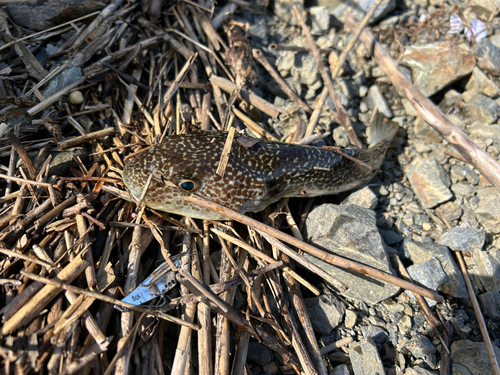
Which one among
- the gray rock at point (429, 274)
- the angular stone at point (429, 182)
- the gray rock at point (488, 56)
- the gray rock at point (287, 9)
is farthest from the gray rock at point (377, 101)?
the gray rock at point (429, 274)

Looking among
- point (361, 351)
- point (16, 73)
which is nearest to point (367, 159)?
point (361, 351)

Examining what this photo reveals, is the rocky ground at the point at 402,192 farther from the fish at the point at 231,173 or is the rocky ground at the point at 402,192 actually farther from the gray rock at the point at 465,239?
the fish at the point at 231,173

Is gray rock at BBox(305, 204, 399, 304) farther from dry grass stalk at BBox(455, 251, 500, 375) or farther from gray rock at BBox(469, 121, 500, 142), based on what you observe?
gray rock at BBox(469, 121, 500, 142)

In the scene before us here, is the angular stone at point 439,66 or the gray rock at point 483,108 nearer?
the gray rock at point 483,108

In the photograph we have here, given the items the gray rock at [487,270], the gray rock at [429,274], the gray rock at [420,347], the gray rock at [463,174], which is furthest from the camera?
the gray rock at [463,174]

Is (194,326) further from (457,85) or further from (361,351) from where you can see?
(457,85)

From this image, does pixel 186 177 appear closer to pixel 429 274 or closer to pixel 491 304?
pixel 429 274
